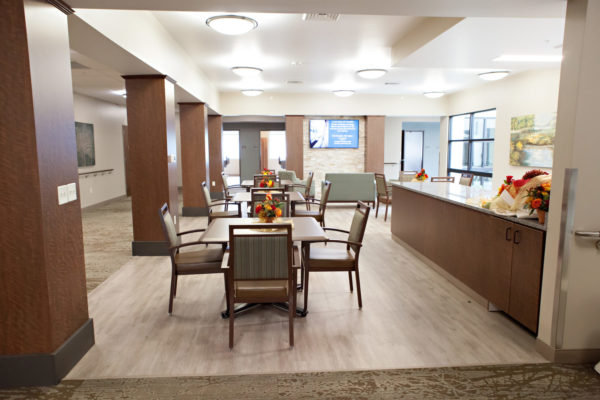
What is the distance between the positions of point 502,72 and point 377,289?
209 inches

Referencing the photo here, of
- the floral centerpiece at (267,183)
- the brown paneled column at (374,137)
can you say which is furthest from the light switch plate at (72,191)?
the brown paneled column at (374,137)

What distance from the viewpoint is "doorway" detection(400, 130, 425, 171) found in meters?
14.3

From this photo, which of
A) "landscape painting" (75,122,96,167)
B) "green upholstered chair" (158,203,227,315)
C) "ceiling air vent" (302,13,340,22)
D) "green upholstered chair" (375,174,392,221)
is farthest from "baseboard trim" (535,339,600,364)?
"landscape painting" (75,122,96,167)

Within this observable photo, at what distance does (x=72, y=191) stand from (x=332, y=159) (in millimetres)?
9274

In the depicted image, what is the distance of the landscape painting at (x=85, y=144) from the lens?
8617 mm

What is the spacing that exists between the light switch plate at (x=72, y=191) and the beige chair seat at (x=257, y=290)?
4.20 ft

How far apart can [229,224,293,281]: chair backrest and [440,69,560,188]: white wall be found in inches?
267

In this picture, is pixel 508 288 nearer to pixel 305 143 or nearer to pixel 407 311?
pixel 407 311

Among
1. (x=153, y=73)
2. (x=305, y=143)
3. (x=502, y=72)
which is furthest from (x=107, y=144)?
(x=502, y=72)

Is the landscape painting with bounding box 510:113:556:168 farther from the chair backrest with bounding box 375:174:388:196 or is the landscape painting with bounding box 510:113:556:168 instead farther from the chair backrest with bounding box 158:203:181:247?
the chair backrest with bounding box 158:203:181:247

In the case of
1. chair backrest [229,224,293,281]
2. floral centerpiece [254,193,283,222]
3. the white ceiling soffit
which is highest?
the white ceiling soffit

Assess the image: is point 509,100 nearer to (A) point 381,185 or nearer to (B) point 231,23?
(A) point 381,185

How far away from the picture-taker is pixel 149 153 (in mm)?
5250

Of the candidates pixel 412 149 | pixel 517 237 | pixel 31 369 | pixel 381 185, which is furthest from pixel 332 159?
pixel 31 369
